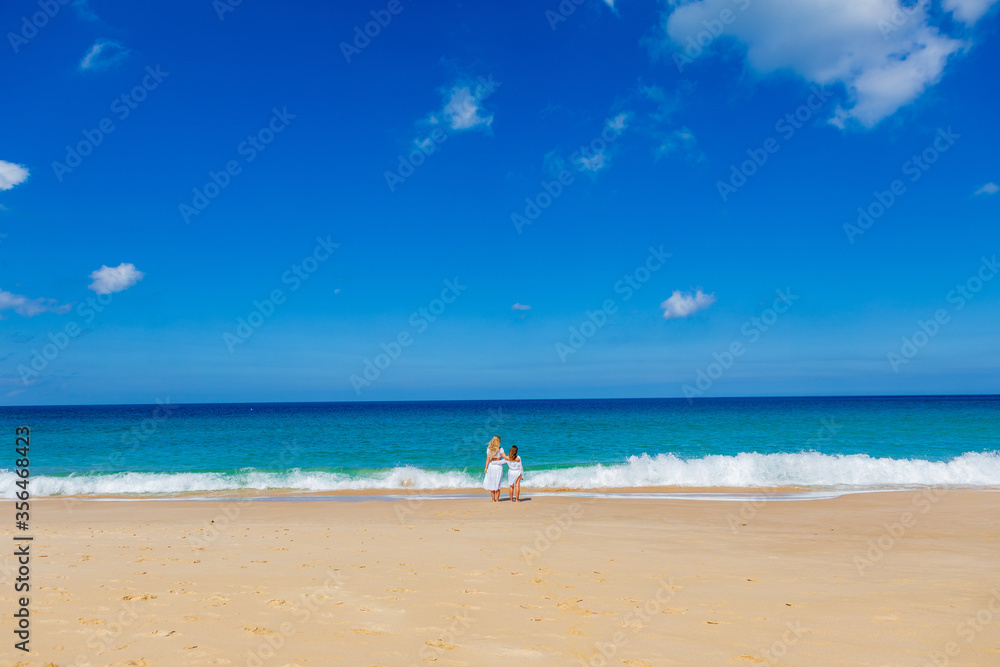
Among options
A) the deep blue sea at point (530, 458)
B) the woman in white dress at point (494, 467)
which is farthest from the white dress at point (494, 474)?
the deep blue sea at point (530, 458)

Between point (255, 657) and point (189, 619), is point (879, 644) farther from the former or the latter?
Answer: point (189, 619)

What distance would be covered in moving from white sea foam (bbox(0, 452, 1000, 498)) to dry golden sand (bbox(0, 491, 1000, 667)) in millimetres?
9387

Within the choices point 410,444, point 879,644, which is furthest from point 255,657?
point 410,444

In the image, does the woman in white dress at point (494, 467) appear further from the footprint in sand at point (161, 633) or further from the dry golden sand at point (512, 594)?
the footprint in sand at point (161, 633)

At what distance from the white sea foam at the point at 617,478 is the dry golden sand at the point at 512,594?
939 centimetres

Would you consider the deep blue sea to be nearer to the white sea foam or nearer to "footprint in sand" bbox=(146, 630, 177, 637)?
the white sea foam

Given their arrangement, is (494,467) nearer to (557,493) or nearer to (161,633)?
(557,493)

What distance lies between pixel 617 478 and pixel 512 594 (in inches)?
693

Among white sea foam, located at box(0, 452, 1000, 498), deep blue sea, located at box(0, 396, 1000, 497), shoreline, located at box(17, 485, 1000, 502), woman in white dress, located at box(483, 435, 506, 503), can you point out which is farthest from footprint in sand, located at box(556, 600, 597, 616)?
white sea foam, located at box(0, 452, 1000, 498)

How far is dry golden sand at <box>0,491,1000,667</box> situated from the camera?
532 centimetres

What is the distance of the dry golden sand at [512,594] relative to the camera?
5320 mm

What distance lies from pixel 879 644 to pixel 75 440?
52.3 meters

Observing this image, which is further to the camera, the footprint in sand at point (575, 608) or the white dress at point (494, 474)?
the white dress at point (494, 474)

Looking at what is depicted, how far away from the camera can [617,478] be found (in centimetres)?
2377
